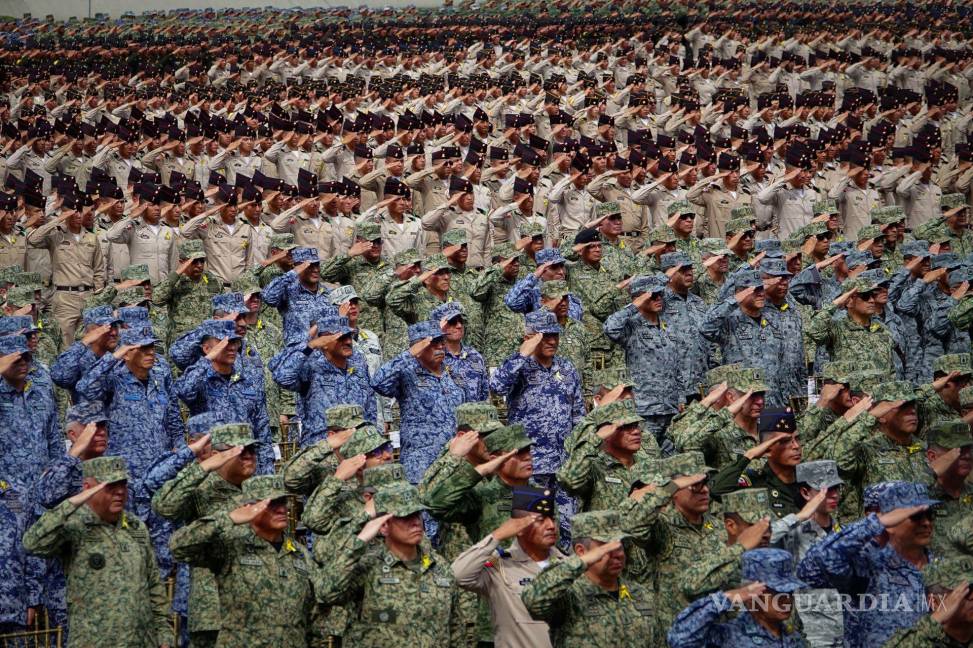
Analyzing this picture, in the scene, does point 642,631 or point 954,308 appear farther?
point 954,308

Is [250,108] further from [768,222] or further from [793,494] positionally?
[793,494]

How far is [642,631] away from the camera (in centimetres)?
709

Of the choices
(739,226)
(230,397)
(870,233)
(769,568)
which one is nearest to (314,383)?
(230,397)

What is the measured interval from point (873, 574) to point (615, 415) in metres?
2.05

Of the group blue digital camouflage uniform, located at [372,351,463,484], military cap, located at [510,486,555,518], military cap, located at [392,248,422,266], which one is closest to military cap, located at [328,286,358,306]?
military cap, located at [392,248,422,266]

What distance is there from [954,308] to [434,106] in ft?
44.5

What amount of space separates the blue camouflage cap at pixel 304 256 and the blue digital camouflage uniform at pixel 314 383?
112 inches

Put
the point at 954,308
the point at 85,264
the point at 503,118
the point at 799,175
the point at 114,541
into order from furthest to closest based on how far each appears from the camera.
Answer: the point at 503,118 → the point at 799,175 → the point at 85,264 → the point at 954,308 → the point at 114,541

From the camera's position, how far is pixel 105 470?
776cm

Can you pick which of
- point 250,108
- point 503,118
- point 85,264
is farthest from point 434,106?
point 85,264

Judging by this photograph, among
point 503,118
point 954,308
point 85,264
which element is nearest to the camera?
point 954,308

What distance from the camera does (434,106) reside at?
2503 cm

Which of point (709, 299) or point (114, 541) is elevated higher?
point (114, 541)

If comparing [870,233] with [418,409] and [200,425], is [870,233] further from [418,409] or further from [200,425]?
[200,425]
